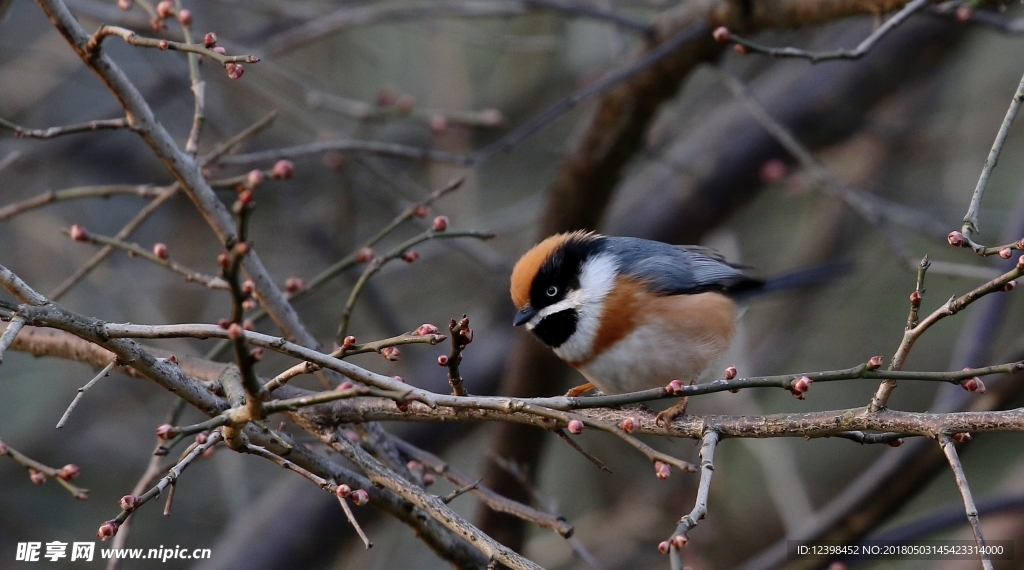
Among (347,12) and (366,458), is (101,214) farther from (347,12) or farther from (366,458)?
(366,458)

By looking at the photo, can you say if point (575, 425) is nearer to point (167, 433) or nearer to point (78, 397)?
Result: point (167, 433)

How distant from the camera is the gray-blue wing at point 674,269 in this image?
391cm

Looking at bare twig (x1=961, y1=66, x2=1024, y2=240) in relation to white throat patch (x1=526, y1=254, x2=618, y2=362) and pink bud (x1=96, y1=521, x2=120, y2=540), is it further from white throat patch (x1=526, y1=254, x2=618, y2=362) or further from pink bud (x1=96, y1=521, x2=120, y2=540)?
pink bud (x1=96, y1=521, x2=120, y2=540)

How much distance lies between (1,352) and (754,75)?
631cm

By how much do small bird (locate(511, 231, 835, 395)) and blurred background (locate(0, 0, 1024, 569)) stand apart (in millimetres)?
956

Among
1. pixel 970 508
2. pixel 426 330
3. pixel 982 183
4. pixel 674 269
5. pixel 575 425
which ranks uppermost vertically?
pixel 674 269

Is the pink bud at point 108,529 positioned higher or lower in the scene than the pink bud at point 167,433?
lower

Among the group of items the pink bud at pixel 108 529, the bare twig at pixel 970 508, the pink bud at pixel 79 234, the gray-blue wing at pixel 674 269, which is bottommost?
the bare twig at pixel 970 508

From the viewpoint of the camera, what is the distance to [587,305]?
12.5 feet

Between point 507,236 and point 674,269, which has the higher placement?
point 507,236

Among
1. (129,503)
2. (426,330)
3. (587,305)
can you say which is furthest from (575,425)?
(587,305)

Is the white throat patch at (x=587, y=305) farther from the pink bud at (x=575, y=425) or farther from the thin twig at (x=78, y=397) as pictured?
the thin twig at (x=78, y=397)

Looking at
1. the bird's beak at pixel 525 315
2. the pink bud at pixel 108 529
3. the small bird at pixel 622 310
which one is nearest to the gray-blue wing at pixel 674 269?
the small bird at pixel 622 310

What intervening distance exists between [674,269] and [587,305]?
1.56ft
